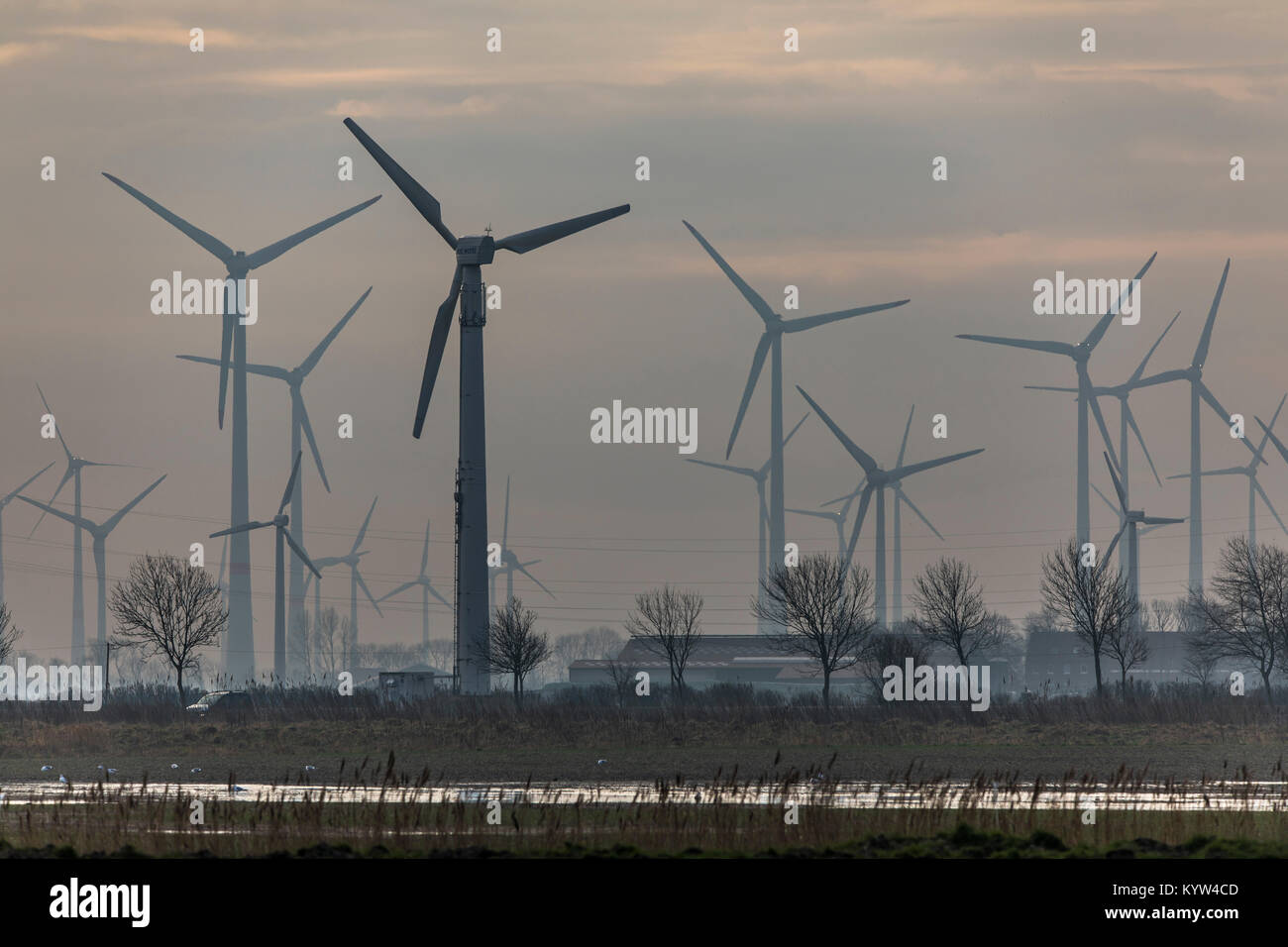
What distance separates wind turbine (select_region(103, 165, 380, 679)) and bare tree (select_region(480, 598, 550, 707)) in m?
24.8

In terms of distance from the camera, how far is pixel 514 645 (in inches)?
3684

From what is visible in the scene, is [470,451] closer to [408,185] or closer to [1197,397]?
[408,185]

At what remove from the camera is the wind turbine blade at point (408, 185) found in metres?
94.0

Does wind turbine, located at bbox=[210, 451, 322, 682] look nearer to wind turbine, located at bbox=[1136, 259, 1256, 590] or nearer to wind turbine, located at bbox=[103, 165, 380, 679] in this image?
wind turbine, located at bbox=[103, 165, 380, 679]

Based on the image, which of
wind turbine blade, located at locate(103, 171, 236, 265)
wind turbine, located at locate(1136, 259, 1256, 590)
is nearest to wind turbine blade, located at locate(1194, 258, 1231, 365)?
wind turbine, located at locate(1136, 259, 1256, 590)

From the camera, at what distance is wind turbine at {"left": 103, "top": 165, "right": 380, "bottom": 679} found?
11425 centimetres

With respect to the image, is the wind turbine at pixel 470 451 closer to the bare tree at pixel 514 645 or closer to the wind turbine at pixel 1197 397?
the bare tree at pixel 514 645

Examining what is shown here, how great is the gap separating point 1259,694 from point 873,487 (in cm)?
3978

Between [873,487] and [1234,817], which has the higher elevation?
[873,487]

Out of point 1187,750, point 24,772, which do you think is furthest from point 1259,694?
point 24,772

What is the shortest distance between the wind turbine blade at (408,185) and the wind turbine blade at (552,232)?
132 inches

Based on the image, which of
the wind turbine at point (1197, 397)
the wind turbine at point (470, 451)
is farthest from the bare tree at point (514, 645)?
the wind turbine at point (1197, 397)
